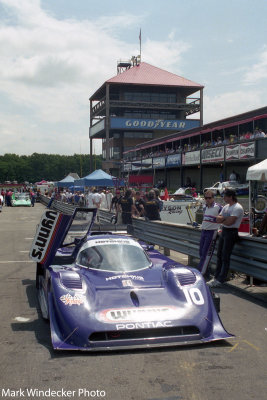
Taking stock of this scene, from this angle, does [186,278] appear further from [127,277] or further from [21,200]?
[21,200]

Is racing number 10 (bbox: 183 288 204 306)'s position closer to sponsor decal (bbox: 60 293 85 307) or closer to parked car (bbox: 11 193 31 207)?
sponsor decal (bbox: 60 293 85 307)

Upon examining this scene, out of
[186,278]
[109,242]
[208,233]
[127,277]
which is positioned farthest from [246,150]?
[127,277]

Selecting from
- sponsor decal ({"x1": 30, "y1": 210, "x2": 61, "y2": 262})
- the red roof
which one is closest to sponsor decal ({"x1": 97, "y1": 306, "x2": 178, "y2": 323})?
sponsor decal ({"x1": 30, "y1": 210, "x2": 61, "y2": 262})

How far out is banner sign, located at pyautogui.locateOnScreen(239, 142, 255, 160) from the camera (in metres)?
30.0

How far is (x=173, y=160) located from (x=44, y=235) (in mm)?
39297

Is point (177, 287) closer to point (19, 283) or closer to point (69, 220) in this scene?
point (69, 220)

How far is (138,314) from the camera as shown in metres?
5.22

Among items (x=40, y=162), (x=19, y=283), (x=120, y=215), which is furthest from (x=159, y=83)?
(x=40, y=162)

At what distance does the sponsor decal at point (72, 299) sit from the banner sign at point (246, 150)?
26.1 m

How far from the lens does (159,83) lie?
3103 inches

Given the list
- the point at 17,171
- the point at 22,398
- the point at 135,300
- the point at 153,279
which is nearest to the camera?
the point at 22,398

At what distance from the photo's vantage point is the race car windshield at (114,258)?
258 inches

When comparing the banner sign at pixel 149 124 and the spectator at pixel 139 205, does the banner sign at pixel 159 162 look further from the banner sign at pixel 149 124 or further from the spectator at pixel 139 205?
the spectator at pixel 139 205

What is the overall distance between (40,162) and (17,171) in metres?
9.19
